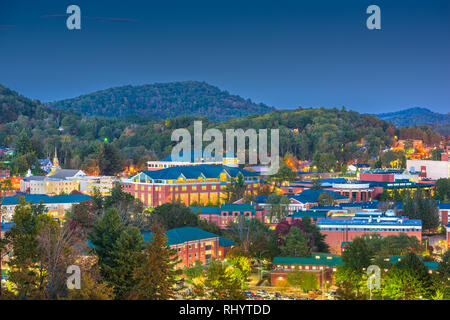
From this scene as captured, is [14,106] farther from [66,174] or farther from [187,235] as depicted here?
[187,235]

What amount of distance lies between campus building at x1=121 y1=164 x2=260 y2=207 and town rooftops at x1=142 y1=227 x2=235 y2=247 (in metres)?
14.6

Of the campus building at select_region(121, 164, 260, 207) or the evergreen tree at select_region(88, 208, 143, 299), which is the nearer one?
the evergreen tree at select_region(88, 208, 143, 299)

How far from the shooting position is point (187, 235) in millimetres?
33719

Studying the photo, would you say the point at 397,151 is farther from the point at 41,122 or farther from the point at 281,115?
the point at 41,122

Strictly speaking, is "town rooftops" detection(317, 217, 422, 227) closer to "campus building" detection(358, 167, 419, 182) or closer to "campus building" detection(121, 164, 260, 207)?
"campus building" detection(121, 164, 260, 207)

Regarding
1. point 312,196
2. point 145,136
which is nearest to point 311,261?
point 312,196

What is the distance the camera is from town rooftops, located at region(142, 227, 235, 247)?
32438 mm

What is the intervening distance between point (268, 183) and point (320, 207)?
13.8 metres

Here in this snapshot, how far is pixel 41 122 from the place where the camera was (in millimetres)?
100188

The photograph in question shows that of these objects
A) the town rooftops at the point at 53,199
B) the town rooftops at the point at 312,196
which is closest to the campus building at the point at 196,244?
the town rooftops at the point at 312,196

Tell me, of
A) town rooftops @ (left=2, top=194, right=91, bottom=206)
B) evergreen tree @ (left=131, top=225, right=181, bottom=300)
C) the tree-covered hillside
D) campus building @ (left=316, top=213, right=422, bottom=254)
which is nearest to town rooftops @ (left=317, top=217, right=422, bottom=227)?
campus building @ (left=316, top=213, right=422, bottom=254)

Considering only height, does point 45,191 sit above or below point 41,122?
below

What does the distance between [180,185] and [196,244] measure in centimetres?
1819
